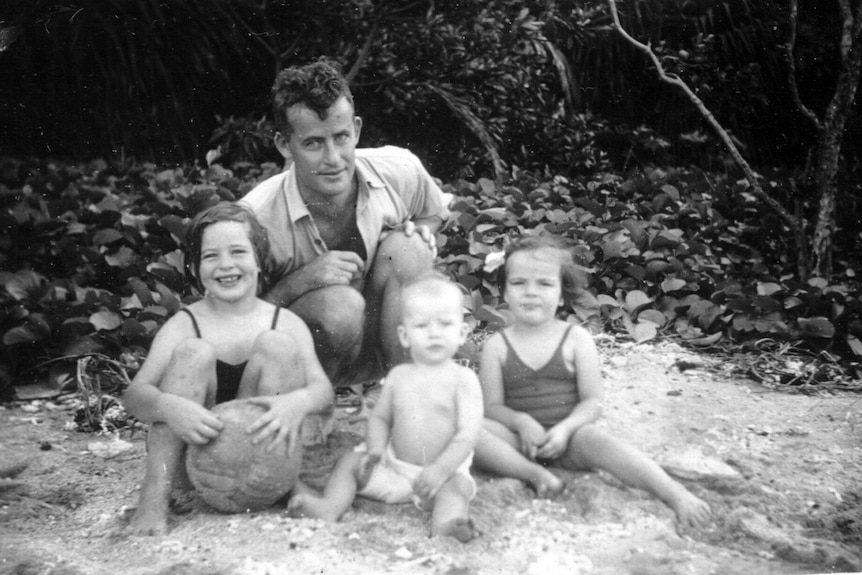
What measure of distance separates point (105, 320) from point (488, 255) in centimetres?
109

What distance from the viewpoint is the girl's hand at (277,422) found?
6.44 ft

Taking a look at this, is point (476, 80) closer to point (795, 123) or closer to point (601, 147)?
point (601, 147)

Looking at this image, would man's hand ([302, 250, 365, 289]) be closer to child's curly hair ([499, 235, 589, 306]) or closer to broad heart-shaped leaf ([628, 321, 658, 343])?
child's curly hair ([499, 235, 589, 306])

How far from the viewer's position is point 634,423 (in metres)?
2.41

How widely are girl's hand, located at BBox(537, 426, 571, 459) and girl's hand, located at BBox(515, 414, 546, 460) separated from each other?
1cm

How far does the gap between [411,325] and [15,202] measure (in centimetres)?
106

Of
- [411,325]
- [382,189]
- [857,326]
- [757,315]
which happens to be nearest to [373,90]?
[382,189]

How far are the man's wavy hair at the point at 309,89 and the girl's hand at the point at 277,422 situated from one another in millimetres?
686

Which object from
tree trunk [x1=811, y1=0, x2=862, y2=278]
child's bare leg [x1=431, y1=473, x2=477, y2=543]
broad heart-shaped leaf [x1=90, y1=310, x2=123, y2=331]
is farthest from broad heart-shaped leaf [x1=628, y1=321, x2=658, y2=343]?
broad heart-shaped leaf [x1=90, y1=310, x2=123, y2=331]

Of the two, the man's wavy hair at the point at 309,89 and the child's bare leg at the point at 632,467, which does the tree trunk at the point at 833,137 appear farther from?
the man's wavy hair at the point at 309,89

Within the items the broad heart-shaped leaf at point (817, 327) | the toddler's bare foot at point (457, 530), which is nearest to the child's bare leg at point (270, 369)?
the toddler's bare foot at point (457, 530)

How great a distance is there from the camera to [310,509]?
6.55 ft

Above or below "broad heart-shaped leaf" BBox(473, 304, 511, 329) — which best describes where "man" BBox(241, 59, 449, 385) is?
above

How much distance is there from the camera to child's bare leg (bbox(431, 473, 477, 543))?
6.37ft
